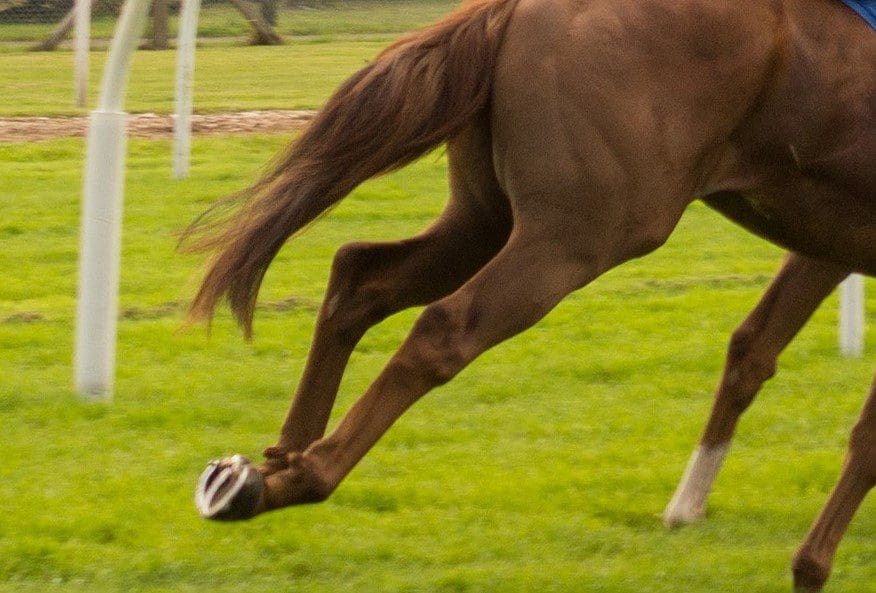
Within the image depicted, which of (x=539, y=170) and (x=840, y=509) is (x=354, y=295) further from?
(x=840, y=509)

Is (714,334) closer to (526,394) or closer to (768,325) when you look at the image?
(526,394)

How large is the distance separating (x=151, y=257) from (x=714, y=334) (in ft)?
10.5

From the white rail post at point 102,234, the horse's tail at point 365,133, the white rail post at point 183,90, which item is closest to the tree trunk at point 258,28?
the white rail post at point 183,90

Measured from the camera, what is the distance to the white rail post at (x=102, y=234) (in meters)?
5.65

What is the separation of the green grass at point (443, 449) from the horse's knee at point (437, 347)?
743mm

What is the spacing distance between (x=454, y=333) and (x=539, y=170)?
445 millimetres

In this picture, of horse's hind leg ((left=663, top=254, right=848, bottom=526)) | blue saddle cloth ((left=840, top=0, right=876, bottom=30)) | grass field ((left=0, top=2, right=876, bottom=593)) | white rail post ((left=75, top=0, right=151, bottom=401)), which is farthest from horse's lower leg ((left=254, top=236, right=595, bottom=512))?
white rail post ((left=75, top=0, right=151, bottom=401))

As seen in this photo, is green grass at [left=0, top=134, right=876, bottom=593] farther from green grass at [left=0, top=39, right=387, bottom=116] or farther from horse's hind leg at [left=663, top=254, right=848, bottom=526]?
green grass at [left=0, top=39, right=387, bottom=116]

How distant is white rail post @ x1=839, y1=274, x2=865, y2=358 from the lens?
6688 millimetres

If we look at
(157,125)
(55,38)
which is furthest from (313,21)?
(157,125)

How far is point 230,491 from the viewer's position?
11.2ft

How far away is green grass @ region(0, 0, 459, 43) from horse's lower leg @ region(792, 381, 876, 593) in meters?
19.2

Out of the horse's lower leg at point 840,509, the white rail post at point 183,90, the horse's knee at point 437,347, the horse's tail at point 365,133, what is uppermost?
the horse's tail at point 365,133

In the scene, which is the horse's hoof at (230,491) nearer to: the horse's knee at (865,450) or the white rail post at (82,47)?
the horse's knee at (865,450)
